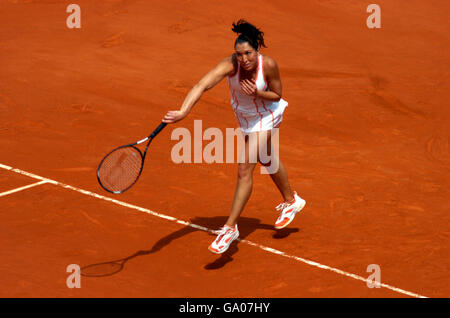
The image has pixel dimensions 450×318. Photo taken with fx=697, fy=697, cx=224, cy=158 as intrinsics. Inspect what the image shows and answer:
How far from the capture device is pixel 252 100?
5.88 m

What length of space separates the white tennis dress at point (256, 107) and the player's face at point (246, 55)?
0.14 metres

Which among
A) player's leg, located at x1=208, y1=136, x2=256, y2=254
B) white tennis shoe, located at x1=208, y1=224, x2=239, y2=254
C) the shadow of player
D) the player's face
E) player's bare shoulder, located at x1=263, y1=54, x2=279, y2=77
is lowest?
the shadow of player

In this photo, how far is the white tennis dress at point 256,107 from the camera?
579 cm

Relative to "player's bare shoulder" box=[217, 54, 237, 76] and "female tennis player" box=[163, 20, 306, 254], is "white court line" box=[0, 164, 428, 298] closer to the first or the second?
"female tennis player" box=[163, 20, 306, 254]

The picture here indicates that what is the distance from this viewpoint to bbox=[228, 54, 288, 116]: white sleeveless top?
5777 millimetres

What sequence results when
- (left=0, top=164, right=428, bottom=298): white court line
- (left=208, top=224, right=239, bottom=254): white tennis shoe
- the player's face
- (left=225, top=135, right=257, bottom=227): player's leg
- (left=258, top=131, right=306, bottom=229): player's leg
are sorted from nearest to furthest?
the player's face < (left=0, top=164, right=428, bottom=298): white court line < (left=208, top=224, right=239, bottom=254): white tennis shoe < (left=225, top=135, right=257, bottom=227): player's leg < (left=258, top=131, right=306, bottom=229): player's leg

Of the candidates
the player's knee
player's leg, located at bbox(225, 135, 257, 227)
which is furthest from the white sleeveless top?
the player's knee

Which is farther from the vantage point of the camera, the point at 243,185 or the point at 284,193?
the point at 284,193

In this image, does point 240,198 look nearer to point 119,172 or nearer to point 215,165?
point 119,172

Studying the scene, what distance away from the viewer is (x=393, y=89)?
1180 cm

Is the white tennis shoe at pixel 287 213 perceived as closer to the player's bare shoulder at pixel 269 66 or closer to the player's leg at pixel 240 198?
the player's leg at pixel 240 198

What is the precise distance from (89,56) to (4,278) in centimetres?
727

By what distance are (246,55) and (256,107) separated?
530 mm

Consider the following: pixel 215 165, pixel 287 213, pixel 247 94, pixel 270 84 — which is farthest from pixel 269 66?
pixel 215 165
